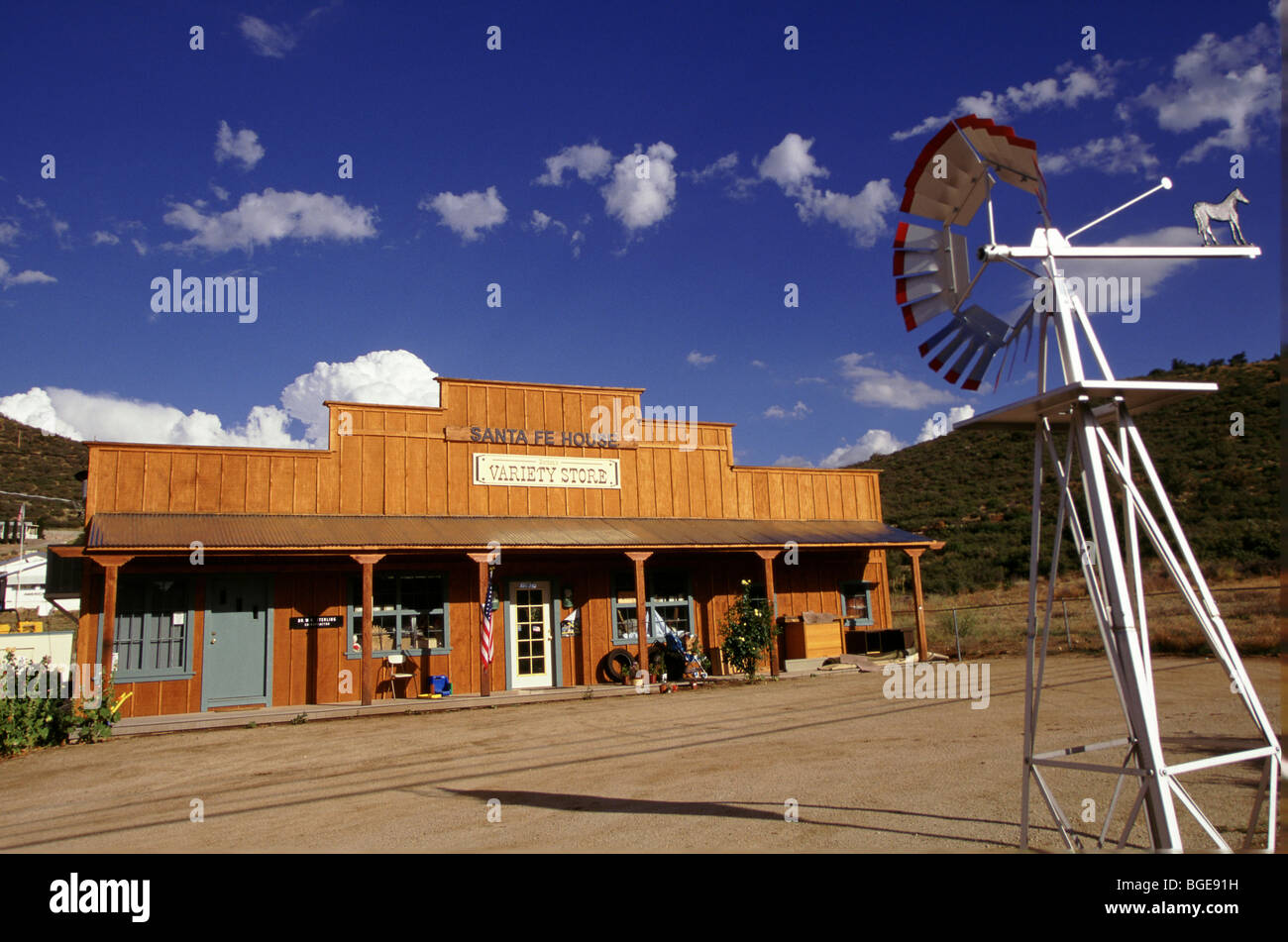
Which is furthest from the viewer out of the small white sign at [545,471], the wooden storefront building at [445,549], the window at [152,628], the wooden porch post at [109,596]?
the small white sign at [545,471]

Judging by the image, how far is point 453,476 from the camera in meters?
16.9

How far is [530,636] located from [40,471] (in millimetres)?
45646

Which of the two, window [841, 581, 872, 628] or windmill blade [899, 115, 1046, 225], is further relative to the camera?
window [841, 581, 872, 628]

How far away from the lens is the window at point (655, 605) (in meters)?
17.6

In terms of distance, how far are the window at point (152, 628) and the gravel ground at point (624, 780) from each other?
7.60 ft

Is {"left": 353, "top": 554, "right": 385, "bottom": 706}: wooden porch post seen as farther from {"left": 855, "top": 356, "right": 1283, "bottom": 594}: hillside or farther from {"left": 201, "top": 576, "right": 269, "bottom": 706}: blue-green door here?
{"left": 855, "top": 356, "right": 1283, "bottom": 594}: hillside

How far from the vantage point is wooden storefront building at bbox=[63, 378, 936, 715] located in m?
14.2

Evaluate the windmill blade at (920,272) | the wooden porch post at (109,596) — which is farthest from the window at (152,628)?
the windmill blade at (920,272)

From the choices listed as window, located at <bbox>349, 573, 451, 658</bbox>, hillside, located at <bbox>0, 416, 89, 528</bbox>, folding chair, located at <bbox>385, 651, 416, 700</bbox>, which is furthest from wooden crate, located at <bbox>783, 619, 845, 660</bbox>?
hillside, located at <bbox>0, 416, 89, 528</bbox>

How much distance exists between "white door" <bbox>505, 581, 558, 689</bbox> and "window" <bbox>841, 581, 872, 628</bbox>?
23.3 ft

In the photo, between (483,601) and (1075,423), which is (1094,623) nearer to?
(483,601)

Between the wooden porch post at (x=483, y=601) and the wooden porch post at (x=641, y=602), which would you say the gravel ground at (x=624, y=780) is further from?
the wooden porch post at (x=641, y=602)
